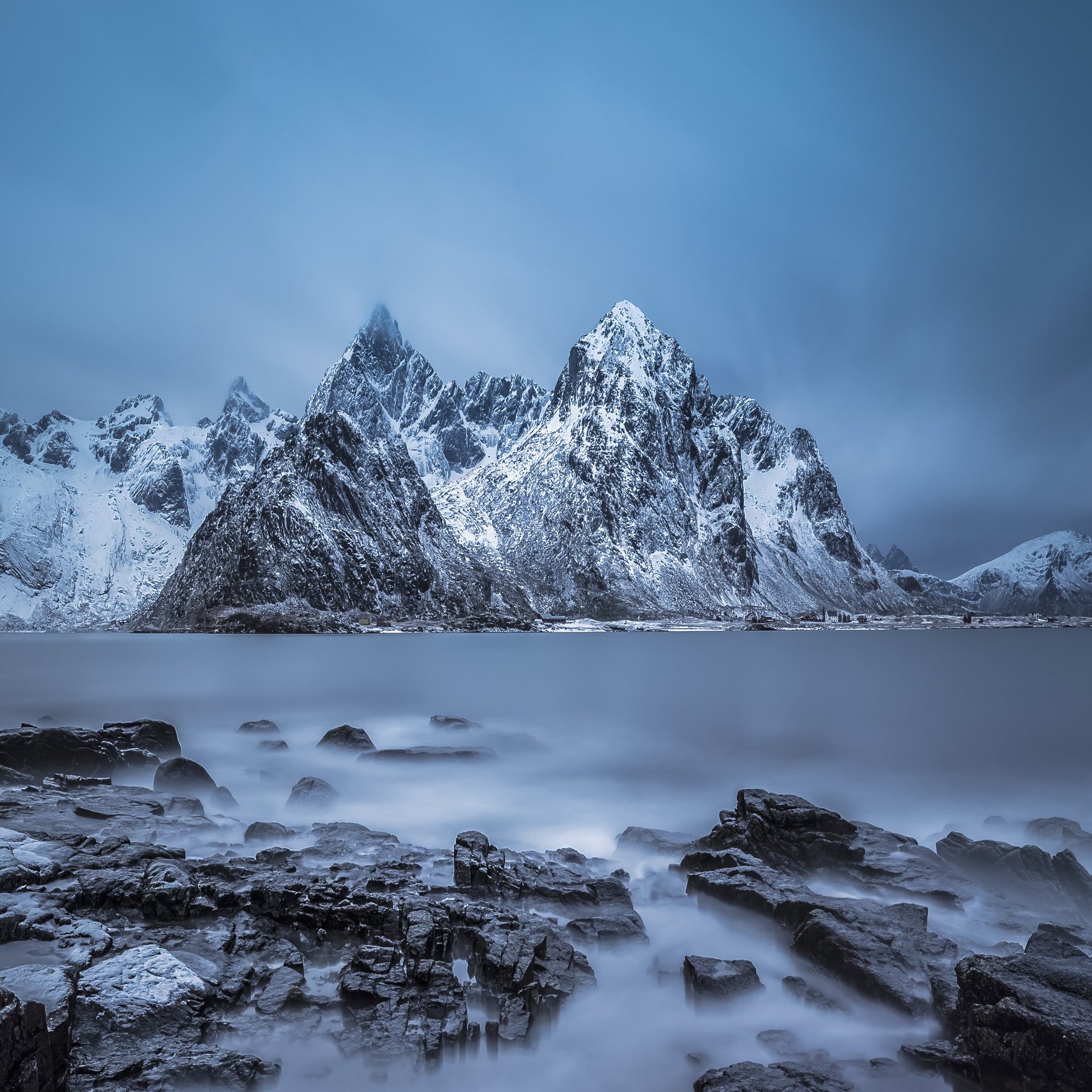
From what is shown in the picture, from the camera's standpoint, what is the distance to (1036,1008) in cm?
621

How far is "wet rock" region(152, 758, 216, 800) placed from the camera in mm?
16406

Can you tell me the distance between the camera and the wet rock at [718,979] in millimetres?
8086

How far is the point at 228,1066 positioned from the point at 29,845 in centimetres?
660

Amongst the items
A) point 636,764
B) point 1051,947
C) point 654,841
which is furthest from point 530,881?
point 636,764

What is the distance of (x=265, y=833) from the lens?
42.9ft

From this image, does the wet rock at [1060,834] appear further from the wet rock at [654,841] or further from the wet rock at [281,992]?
the wet rock at [281,992]

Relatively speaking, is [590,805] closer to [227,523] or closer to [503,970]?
[503,970]

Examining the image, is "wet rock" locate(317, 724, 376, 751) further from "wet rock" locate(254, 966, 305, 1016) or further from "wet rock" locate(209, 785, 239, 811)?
"wet rock" locate(254, 966, 305, 1016)

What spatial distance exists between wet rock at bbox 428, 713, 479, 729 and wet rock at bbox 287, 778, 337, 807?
11552mm

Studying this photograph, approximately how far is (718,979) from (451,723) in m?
21.6

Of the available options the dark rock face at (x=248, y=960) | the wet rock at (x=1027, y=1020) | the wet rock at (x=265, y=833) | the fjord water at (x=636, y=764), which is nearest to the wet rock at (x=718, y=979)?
the fjord water at (x=636, y=764)

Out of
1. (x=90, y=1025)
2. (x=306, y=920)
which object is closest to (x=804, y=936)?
(x=306, y=920)

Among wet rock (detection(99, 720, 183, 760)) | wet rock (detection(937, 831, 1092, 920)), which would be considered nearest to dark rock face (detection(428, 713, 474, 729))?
wet rock (detection(99, 720, 183, 760))

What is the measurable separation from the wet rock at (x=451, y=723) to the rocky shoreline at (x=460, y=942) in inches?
561
